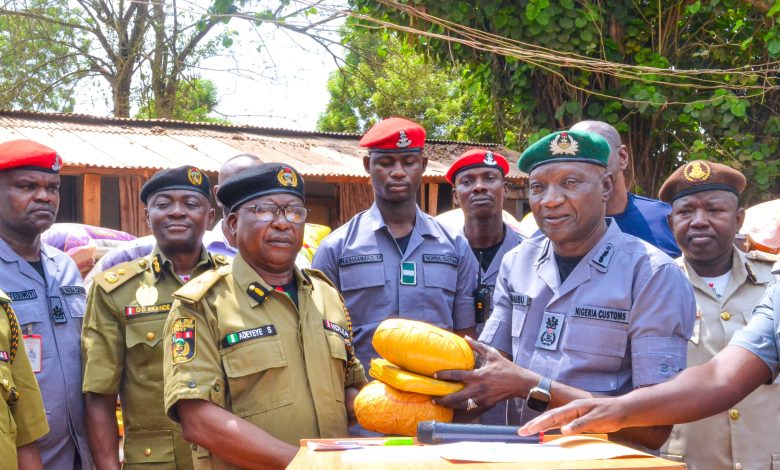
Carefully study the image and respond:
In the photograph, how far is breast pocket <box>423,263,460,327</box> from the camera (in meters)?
3.93

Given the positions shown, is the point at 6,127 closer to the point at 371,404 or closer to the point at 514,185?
the point at 514,185

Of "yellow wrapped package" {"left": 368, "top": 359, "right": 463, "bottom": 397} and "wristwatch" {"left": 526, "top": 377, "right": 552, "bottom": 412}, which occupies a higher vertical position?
"yellow wrapped package" {"left": 368, "top": 359, "right": 463, "bottom": 397}

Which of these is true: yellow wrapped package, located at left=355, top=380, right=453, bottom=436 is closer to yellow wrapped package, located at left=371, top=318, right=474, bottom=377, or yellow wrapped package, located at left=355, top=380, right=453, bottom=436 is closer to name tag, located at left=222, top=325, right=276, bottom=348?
yellow wrapped package, located at left=371, top=318, right=474, bottom=377

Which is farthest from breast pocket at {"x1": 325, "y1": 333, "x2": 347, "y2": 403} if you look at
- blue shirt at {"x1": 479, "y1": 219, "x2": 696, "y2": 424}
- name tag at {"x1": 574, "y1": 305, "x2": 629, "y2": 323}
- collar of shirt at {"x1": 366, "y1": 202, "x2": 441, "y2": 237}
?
collar of shirt at {"x1": 366, "y1": 202, "x2": 441, "y2": 237}

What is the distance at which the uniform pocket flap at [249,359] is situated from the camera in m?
2.70

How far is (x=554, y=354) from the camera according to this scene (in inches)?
108

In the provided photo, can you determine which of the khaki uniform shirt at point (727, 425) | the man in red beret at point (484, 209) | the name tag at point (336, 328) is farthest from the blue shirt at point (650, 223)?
the name tag at point (336, 328)

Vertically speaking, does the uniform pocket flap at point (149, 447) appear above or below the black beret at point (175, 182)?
below

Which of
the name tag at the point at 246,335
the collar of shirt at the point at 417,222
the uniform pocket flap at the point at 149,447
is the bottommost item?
the uniform pocket flap at the point at 149,447

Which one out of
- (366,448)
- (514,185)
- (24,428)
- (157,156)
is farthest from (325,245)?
(514,185)

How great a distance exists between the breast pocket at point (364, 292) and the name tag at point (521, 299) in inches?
42.6

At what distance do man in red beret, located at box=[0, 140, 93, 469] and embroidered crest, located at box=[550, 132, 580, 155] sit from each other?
7.49ft

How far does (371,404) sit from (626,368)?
0.86m

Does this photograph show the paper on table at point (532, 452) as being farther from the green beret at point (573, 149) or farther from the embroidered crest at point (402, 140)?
the embroidered crest at point (402, 140)
